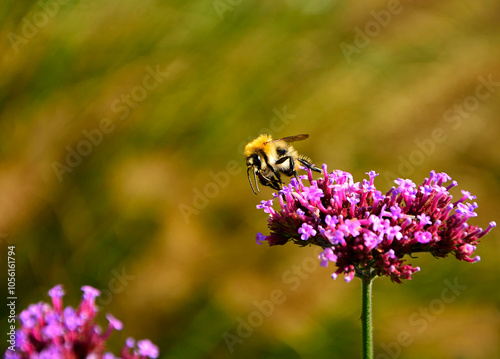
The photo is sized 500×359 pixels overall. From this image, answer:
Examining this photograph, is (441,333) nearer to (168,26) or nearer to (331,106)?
(331,106)

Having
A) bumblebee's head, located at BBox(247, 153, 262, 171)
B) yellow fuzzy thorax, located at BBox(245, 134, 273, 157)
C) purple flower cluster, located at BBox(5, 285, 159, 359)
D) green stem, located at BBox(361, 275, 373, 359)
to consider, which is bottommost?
purple flower cluster, located at BBox(5, 285, 159, 359)

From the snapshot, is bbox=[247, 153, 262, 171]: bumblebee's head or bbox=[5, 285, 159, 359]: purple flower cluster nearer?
bbox=[5, 285, 159, 359]: purple flower cluster

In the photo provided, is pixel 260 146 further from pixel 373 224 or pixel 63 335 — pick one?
pixel 63 335

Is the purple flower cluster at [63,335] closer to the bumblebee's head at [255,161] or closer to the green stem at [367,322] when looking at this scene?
the green stem at [367,322]

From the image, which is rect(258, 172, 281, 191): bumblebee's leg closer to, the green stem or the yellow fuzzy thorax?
the yellow fuzzy thorax

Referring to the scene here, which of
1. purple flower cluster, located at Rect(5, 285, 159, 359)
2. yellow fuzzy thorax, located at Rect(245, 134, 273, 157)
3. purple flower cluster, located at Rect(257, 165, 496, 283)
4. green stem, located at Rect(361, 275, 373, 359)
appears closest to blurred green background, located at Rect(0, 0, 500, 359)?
yellow fuzzy thorax, located at Rect(245, 134, 273, 157)

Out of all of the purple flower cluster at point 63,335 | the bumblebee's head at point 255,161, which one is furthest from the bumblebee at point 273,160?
the purple flower cluster at point 63,335
